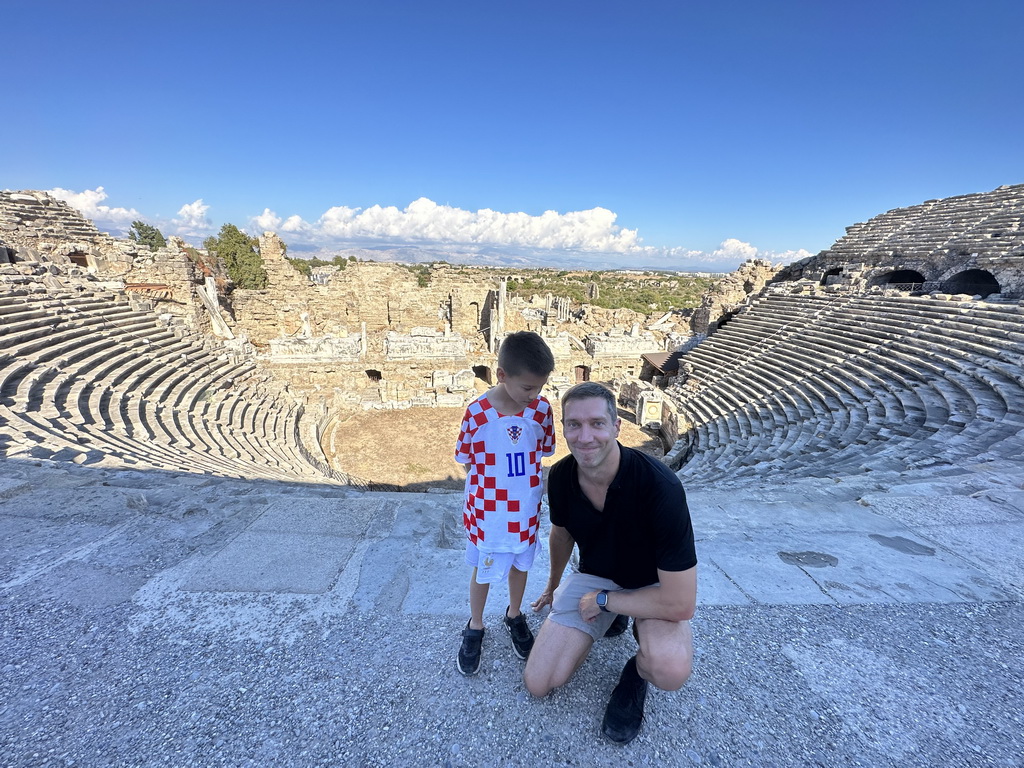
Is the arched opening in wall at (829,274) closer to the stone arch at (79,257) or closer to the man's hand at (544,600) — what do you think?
the man's hand at (544,600)

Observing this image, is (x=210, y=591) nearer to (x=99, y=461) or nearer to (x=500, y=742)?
(x=500, y=742)

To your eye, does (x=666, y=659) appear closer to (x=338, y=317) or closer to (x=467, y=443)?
(x=467, y=443)

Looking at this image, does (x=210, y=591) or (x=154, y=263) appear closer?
(x=210, y=591)

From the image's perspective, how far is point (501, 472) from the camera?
185 centimetres

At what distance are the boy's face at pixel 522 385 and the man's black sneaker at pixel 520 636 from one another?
0.97 metres

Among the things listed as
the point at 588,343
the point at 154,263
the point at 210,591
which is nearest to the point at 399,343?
the point at 588,343

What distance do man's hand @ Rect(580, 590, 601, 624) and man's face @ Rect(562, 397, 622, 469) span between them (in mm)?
552

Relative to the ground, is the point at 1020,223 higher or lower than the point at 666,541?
higher

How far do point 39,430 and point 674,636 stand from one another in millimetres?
7361

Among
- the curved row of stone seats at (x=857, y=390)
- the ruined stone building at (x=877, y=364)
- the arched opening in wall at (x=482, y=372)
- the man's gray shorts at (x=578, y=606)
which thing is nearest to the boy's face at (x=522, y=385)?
the man's gray shorts at (x=578, y=606)

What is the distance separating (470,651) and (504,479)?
2.39 ft

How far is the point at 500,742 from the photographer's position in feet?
4.82

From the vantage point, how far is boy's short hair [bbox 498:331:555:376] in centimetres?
175

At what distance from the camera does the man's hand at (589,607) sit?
5.37 feet
